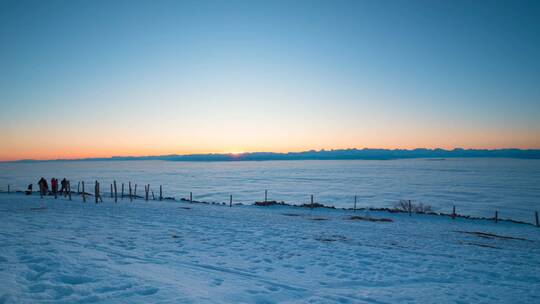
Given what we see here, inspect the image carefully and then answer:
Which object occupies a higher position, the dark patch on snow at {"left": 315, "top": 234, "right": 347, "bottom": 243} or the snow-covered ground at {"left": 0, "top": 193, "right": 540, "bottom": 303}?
the snow-covered ground at {"left": 0, "top": 193, "right": 540, "bottom": 303}

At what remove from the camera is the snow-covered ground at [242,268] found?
6.45 m

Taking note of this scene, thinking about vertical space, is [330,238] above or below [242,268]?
below

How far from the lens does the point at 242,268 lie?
8.91 m

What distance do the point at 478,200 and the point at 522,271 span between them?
48.7 m

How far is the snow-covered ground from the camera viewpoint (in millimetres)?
6453

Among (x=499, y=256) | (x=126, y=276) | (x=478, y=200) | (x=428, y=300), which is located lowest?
(x=478, y=200)

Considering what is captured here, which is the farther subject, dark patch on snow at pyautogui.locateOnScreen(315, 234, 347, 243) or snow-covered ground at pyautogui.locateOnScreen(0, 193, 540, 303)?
dark patch on snow at pyautogui.locateOnScreen(315, 234, 347, 243)

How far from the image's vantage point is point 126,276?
712 cm

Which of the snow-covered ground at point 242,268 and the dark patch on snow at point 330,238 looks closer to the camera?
the snow-covered ground at point 242,268

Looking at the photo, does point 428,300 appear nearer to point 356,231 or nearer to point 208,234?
point 208,234

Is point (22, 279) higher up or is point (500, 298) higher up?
point (22, 279)

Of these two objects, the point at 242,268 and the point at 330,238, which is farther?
the point at 330,238

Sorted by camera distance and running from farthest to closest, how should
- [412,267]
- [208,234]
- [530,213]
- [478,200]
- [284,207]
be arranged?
[478,200], [530,213], [284,207], [208,234], [412,267]

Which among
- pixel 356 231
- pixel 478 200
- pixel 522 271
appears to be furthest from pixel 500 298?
pixel 478 200
